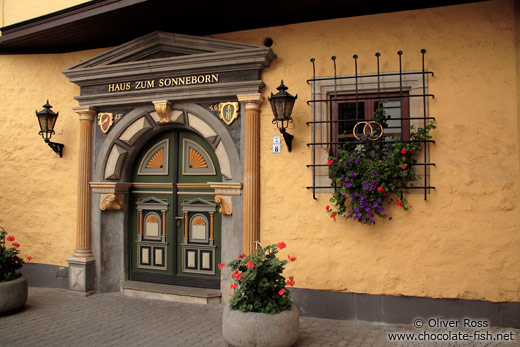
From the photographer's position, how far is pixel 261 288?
12.3 ft

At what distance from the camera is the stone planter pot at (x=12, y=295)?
490 centimetres

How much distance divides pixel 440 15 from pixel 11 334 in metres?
6.13

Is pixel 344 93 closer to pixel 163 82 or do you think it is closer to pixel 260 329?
pixel 163 82

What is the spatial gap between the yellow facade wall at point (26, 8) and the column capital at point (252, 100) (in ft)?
11.4

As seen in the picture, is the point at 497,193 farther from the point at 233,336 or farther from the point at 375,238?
the point at 233,336

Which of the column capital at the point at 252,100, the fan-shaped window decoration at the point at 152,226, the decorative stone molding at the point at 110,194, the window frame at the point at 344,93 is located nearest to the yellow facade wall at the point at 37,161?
the decorative stone molding at the point at 110,194

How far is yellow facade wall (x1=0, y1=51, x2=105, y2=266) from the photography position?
6250 millimetres

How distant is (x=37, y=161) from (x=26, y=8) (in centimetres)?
266

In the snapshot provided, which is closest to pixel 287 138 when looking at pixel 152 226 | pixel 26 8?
pixel 152 226

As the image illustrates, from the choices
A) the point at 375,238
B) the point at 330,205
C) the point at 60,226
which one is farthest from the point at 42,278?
the point at 375,238

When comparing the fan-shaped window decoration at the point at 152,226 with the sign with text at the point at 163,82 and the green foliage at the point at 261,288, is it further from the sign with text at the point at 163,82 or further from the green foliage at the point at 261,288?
the green foliage at the point at 261,288

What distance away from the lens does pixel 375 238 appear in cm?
470

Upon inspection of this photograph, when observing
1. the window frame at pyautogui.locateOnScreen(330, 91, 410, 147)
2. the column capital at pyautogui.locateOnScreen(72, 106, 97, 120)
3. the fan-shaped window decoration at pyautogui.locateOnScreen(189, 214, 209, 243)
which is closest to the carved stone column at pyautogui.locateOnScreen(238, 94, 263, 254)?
the fan-shaped window decoration at pyautogui.locateOnScreen(189, 214, 209, 243)

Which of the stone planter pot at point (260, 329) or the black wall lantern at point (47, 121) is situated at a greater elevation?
the black wall lantern at point (47, 121)
